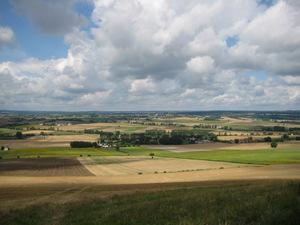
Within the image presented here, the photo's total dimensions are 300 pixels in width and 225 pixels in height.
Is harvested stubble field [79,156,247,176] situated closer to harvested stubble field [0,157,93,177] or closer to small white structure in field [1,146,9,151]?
harvested stubble field [0,157,93,177]

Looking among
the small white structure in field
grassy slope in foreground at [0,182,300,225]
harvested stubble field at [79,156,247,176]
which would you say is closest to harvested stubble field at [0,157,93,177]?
harvested stubble field at [79,156,247,176]

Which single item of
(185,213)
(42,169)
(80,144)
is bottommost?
(80,144)

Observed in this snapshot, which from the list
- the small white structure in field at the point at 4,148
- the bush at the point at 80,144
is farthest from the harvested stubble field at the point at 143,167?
the small white structure in field at the point at 4,148

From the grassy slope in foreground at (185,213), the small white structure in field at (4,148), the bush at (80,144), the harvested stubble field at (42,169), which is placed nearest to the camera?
the grassy slope in foreground at (185,213)

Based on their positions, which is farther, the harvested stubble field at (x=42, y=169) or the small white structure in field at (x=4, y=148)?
the small white structure in field at (x=4, y=148)

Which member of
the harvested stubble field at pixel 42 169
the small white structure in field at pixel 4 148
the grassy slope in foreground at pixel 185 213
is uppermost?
the grassy slope in foreground at pixel 185 213

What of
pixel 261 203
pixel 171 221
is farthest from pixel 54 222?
pixel 261 203

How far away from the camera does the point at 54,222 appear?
18.9 meters

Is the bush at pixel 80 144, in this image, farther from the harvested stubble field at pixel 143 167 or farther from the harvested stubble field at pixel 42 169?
the harvested stubble field at pixel 143 167

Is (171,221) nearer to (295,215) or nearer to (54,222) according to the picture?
(295,215)

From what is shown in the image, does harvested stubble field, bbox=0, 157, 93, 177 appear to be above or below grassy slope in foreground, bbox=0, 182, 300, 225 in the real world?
below

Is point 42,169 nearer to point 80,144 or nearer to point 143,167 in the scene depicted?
point 143,167

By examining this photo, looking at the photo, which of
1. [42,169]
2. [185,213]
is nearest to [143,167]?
[42,169]

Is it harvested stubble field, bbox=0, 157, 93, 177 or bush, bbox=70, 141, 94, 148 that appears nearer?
harvested stubble field, bbox=0, 157, 93, 177
